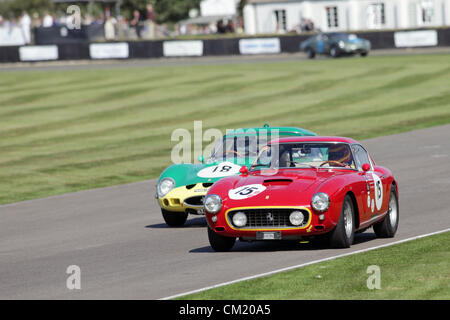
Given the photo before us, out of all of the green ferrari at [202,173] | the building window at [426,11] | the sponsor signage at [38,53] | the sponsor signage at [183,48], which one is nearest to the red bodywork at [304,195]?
the green ferrari at [202,173]

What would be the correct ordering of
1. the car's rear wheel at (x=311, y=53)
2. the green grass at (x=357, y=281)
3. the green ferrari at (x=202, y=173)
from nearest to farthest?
the green grass at (x=357, y=281) < the green ferrari at (x=202, y=173) < the car's rear wheel at (x=311, y=53)

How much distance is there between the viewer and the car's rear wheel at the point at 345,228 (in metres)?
10.1

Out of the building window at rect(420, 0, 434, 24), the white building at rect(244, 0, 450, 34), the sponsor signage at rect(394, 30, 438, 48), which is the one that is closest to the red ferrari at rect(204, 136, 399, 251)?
the sponsor signage at rect(394, 30, 438, 48)

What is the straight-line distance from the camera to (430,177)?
1680 centimetres

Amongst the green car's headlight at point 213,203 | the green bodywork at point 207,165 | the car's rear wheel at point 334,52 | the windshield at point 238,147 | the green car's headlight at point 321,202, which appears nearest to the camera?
the green car's headlight at point 321,202

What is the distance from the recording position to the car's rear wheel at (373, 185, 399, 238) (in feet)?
37.0

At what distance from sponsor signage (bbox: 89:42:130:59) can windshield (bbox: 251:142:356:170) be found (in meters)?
43.2

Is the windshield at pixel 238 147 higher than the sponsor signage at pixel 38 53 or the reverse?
the reverse

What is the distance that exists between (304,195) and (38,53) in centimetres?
4617

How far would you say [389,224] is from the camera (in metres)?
11.3

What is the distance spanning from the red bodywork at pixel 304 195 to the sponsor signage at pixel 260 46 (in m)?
42.1

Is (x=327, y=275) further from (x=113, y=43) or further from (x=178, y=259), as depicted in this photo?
(x=113, y=43)

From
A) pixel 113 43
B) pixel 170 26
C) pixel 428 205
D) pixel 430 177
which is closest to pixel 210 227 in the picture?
pixel 428 205

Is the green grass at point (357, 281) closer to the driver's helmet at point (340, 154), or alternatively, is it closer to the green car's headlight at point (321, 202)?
the green car's headlight at point (321, 202)
